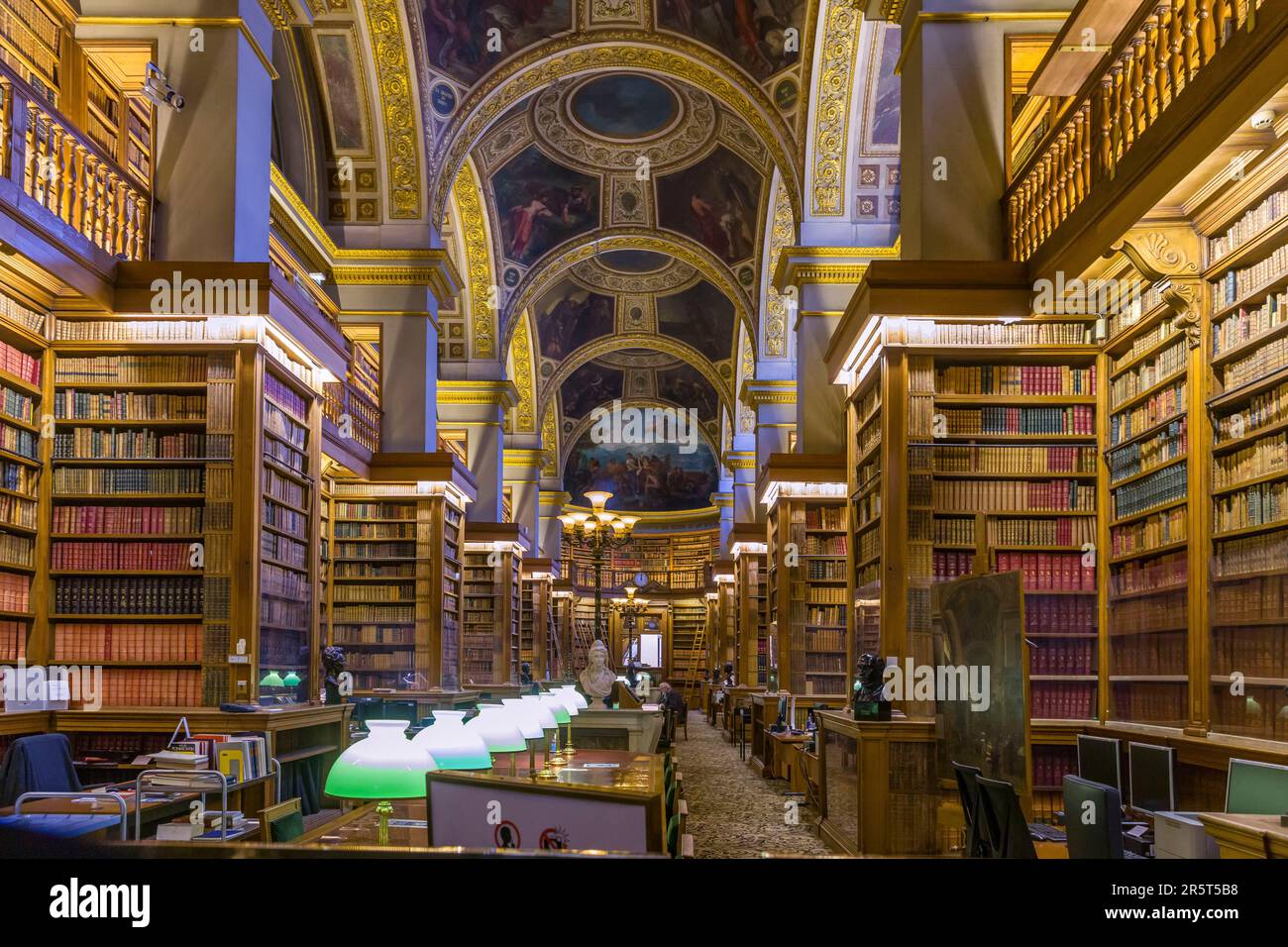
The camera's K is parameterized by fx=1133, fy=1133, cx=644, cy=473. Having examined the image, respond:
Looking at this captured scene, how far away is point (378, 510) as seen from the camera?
15.4 meters

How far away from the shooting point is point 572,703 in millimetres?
7273

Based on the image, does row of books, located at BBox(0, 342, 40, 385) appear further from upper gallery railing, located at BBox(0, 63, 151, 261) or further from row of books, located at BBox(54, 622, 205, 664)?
row of books, located at BBox(54, 622, 205, 664)

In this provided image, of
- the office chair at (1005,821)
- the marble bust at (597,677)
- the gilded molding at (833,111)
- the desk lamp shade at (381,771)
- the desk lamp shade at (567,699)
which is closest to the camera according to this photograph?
the desk lamp shade at (381,771)

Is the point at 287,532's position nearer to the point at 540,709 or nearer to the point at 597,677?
the point at 597,677

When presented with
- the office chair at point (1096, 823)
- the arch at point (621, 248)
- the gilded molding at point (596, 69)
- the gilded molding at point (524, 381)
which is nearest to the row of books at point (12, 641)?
the office chair at point (1096, 823)

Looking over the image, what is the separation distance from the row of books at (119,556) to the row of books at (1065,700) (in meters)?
6.29

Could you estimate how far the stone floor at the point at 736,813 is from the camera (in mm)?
9312

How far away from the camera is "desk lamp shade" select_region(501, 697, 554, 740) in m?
4.61

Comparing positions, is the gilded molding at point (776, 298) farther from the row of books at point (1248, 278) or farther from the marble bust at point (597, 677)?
the row of books at point (1248, 278)
